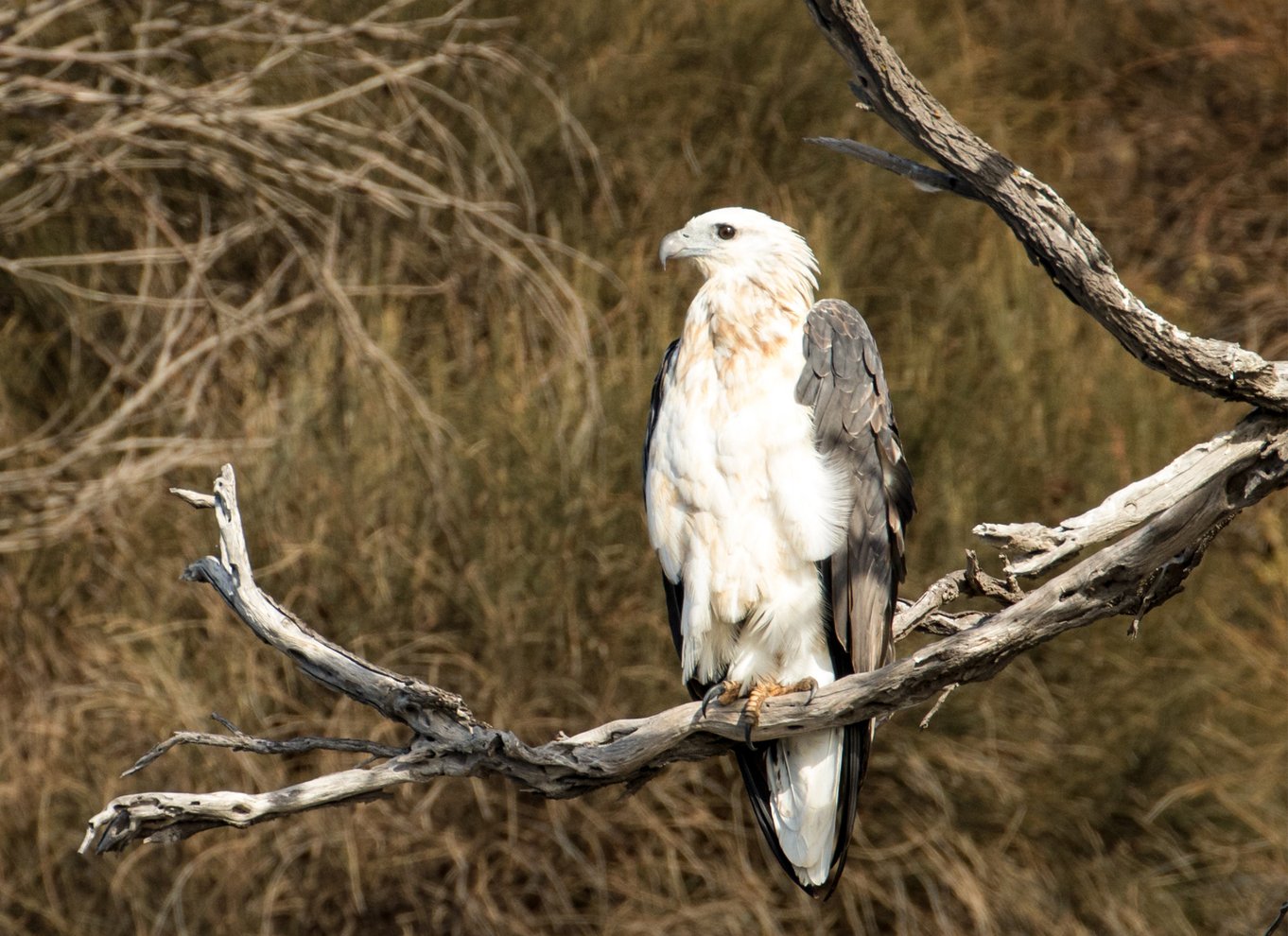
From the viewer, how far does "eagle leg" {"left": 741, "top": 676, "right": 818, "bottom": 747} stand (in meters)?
3.33

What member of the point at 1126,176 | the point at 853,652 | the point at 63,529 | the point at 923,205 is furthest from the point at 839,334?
the point at 1126,176

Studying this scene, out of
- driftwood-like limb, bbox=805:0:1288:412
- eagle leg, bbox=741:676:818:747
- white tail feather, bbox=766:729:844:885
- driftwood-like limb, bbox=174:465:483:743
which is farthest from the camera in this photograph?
white tail feather, bbox=766:729:844:885

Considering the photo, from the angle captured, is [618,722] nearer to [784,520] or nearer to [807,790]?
[784,520]

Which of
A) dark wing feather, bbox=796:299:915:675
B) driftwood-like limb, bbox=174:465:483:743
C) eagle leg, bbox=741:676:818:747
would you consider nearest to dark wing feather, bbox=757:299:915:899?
dark wing feather, bbox=796:299:915:675

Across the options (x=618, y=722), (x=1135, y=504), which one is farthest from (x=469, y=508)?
(x=1135, y=504)

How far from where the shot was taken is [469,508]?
6125 mm

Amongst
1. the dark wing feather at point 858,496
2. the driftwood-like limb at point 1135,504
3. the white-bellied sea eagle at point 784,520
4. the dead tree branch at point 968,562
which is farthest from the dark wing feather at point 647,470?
the driftwood-like limb at point 1135,504

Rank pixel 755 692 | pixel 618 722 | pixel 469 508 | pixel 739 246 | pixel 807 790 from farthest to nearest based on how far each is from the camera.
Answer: pixel 469 508 → pixel 739 246 → pixel 807 790 → pixel 755 692 → pixel 618 722

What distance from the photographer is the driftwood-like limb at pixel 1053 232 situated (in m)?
2.72

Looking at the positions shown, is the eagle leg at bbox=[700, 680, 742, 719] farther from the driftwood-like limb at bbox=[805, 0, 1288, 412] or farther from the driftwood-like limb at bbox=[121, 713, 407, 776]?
the driftwood-like limb at bbox=[805, 0, 1288, 412]

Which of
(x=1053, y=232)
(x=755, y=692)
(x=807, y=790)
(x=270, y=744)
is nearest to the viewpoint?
(x=1053, y=232)

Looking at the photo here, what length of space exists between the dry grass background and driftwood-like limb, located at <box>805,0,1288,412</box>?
8.90 feet

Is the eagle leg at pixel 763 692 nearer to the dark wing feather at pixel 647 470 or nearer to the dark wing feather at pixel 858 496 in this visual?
the dark wing feather at pixel 858 496

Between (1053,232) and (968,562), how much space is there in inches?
22.7
